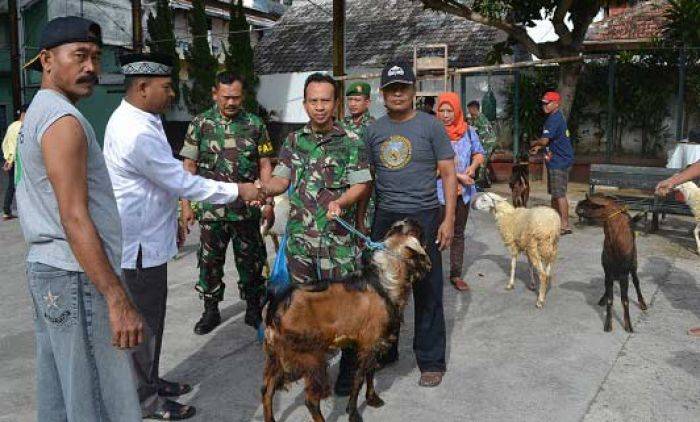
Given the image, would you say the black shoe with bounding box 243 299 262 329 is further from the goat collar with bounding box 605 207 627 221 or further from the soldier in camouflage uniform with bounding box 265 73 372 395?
the goat collar with bounding box 605 207 627 221

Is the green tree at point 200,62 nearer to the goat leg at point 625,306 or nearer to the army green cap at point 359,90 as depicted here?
the army green cap at point 359,90

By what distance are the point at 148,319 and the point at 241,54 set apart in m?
18.5

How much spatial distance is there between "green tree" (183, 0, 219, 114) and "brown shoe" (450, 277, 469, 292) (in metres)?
16.3

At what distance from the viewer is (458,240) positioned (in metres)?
6.82

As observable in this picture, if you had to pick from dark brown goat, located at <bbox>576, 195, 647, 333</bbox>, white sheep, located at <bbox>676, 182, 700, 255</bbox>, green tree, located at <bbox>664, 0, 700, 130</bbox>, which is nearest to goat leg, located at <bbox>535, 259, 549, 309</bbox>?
dark brown goat, located at <bbox>576, 195, 647, 333</bbox>

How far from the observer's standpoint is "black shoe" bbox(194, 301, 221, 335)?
18.3 ft

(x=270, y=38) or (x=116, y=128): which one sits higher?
(x=270, y=38)

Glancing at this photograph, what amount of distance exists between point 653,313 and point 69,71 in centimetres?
542

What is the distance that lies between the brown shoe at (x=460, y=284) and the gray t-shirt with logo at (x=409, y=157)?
2531 millimetres

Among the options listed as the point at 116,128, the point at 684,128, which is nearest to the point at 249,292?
the point at 116,128

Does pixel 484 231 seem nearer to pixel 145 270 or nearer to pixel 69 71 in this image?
pixel 145 270

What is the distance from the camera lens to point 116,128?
12.1 feet

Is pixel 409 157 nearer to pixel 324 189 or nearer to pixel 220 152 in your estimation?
pixel 324 189

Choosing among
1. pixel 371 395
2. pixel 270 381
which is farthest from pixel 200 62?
pixel 270 381
